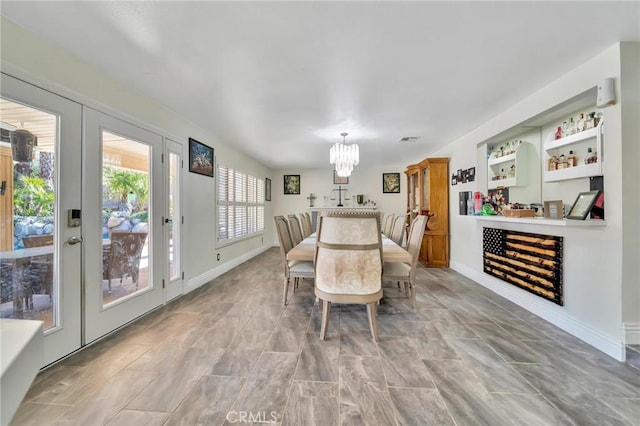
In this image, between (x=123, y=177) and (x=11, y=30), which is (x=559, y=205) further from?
(x=11, y=30)

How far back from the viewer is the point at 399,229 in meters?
3.54

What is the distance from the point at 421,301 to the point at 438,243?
6.50 feet

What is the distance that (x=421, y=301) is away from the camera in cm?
286

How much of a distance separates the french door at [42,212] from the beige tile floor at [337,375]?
41cm

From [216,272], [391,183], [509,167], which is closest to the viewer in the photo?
[509,167]

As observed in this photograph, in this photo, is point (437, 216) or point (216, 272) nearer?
point (216, 272)

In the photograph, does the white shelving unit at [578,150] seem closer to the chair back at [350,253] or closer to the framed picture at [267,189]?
the chair back at [350,253]

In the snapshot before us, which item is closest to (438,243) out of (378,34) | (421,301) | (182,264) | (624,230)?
(421,301)

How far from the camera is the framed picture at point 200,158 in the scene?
3.31 metres

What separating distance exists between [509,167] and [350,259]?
2887 millimetres

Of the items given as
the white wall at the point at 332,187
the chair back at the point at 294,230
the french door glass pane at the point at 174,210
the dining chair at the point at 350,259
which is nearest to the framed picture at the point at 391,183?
the white wall at the point at 332,187

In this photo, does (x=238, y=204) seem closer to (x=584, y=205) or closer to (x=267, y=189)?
(x=267, y=189)

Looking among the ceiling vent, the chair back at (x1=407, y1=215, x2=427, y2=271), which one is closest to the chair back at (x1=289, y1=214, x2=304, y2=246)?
the chair back at (x1=407, y1=215, x2=427, y2=271)

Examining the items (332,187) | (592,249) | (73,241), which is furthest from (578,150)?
(332,187)
